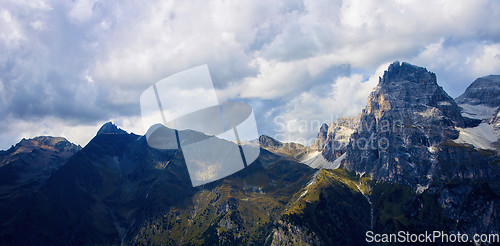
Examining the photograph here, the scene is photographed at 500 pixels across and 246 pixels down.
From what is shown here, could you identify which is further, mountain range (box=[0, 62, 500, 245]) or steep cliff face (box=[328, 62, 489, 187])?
steep cliff face (box=[328, 62, 489, 187])

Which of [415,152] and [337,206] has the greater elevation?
[415,152]

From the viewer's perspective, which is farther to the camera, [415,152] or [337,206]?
[415,152]

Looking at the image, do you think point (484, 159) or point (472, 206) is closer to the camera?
point (472, 206)

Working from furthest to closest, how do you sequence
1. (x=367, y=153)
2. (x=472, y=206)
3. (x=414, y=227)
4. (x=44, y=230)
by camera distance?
(x=367, y=153), (x=44, y=230), (x=414, y=227), (x=472, y=206)

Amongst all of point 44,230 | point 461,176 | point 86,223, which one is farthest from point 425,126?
point 44,230

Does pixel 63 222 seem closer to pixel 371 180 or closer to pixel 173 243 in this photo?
pixel 173 243

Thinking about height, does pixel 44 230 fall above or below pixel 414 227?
above

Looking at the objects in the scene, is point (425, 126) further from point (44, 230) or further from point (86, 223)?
point (44, 230)

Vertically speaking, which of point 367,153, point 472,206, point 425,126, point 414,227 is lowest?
point 414,227

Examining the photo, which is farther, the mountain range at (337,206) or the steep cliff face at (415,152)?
the steep cliff face at (415,152)

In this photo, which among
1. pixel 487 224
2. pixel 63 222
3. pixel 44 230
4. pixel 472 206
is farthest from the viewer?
pixel 63 222
